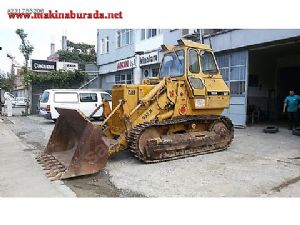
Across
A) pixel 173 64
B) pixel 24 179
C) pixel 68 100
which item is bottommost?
pixel 24 179

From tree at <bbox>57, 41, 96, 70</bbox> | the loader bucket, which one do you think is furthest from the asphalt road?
tree at <bbox>57, 41, 96, 70</bbox>

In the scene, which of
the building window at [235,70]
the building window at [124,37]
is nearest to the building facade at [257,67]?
the building window at [235,70]

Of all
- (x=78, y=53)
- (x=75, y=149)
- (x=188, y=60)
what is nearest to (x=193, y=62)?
(x=188, y=60)

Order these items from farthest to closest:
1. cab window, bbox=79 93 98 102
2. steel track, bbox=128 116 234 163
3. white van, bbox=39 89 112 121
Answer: cab window, bbox=79 93 98 102
white van, bbox=39 89 112 121
steel track, bbox=128 116 234 163

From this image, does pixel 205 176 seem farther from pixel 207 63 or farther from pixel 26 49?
pixel 26 49

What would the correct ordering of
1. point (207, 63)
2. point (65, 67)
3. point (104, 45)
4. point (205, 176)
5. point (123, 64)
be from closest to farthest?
point (205, 176), point (207, 63), point (123, 64), point (65, 67), point (104, 45)

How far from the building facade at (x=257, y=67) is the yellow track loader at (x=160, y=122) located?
4.59 metres

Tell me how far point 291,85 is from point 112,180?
599 inches

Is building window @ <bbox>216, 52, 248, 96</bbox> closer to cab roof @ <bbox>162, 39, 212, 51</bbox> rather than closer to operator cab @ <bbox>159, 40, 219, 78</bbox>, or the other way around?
operator cab @ <bbox>159, 40, 219, 78</bbox>

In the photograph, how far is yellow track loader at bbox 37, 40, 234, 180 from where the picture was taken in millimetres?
6295

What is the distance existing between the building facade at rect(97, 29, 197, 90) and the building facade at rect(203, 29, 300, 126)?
2225 mm

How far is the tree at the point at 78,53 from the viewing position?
36.8m

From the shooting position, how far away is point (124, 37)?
23188 millimetres

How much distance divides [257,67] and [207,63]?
935cm
